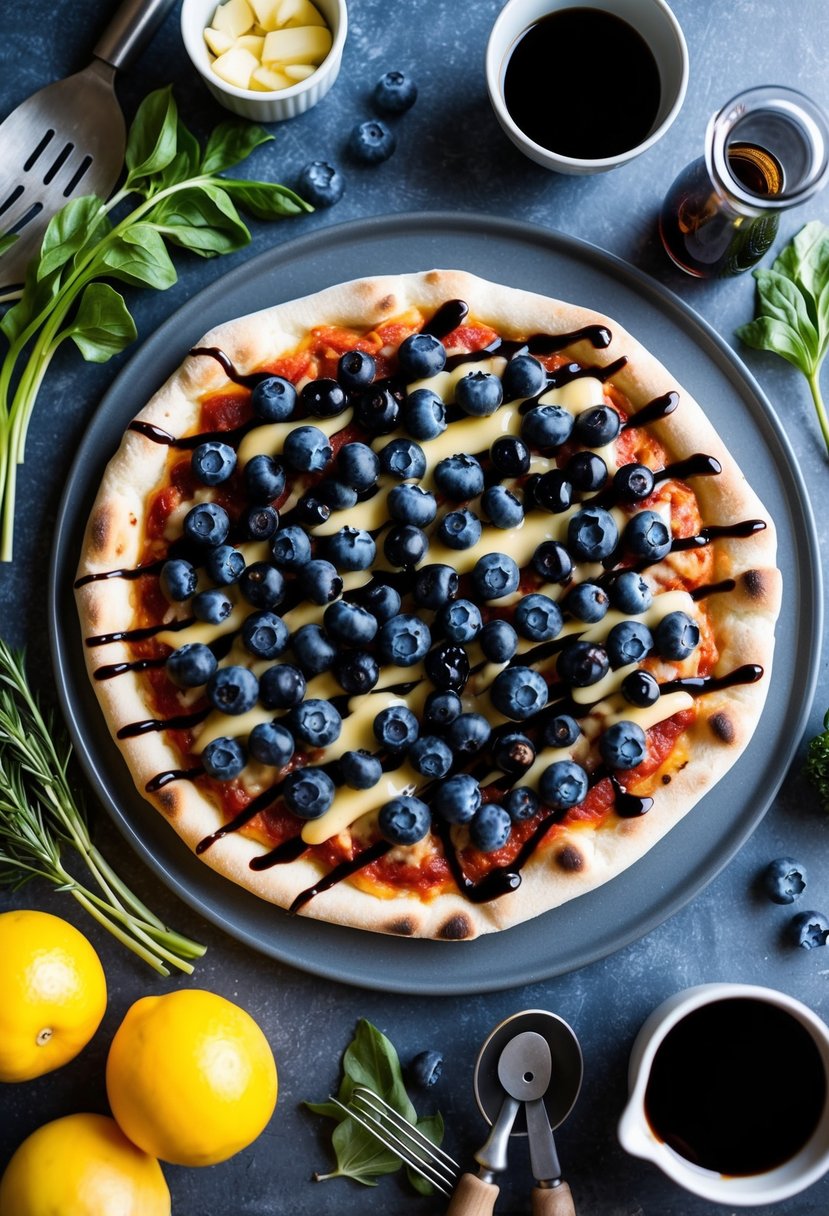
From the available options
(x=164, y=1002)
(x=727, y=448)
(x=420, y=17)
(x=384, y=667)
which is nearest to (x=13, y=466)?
(x=384, y=667)

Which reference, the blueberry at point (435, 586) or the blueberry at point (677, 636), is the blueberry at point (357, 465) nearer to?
the blueberry at point (435, 586)

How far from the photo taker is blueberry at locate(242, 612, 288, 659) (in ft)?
9.43

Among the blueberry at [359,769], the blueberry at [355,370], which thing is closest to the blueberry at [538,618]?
the blueberry at [359,769]

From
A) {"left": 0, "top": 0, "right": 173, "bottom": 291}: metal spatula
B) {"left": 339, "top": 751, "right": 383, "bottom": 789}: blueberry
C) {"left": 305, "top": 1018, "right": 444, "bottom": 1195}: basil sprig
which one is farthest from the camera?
{"left": 0, "top": 0, "right": 173, "bottom": 291}: metal spatula

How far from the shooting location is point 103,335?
3.12m

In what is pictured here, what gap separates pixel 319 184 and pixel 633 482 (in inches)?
49.8

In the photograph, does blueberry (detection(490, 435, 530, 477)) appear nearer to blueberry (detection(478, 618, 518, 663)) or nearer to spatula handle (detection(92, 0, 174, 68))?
blueberry (detection(478, 618, 518, 663))

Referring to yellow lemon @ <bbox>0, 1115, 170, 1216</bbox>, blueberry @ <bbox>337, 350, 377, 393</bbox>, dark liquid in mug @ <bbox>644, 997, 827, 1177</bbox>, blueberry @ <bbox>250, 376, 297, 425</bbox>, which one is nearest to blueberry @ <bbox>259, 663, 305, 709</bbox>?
blueberry @ <bbox>250, 376, 297, 425</bbox>

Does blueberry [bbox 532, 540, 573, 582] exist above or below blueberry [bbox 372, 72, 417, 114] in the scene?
below

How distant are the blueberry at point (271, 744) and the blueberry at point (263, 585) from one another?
33cm

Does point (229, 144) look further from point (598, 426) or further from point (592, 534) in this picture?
point (592, 534)

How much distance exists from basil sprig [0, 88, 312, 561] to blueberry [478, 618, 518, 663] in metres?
1.33

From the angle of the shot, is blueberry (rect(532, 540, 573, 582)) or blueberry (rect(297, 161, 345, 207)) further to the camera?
blueberry (rect(297, 161, 345, 207))

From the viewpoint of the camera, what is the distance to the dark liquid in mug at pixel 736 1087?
292 centimetres
